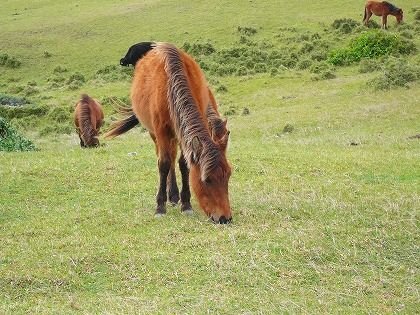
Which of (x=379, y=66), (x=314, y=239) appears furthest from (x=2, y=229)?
(x=379, y=66)

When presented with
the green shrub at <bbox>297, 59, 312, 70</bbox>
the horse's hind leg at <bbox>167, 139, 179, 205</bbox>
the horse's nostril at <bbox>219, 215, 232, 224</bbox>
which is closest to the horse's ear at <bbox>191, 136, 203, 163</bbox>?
the horse's nostril at <bbox>219, 215, 232, 224</bbox>

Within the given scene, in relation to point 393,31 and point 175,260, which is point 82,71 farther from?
point 175,260

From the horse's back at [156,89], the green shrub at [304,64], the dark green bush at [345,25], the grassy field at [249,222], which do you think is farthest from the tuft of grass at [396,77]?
the horse's back at [156,89]

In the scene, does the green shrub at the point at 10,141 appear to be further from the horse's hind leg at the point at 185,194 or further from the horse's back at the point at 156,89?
the horse's hind leg at the point at 185,194

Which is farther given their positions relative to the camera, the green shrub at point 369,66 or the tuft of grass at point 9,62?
the tuft of grass at point 9,62

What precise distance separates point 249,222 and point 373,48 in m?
18.3

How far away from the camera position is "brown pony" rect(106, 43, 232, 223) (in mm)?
7152

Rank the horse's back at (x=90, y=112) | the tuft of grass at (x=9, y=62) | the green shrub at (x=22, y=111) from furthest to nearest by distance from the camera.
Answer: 1. the tuft of grass at (x=9, y=62)
2. the green shrub at (x=22, y=111)
3. the horse's back at (x=90, y=112)

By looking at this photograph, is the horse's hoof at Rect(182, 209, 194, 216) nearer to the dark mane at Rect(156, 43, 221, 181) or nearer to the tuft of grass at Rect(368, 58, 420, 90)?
the dark mane at Rect(156, 43, 221, 181)

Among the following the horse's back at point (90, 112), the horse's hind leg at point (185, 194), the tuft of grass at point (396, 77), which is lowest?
the tuft of grass at point (396, 77)

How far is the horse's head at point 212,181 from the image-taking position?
7.08m

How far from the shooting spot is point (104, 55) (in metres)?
29.0

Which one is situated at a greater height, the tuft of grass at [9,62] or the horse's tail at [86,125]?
the horse's tail at [86,125]

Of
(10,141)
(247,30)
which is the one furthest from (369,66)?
(10,141)
